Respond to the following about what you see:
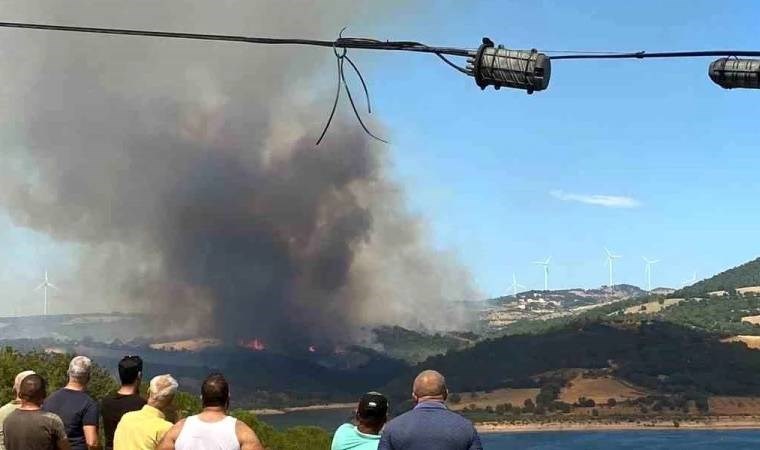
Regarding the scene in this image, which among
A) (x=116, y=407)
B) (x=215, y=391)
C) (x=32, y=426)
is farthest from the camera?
(x=116, y=407)

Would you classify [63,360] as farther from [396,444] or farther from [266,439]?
[396,444]

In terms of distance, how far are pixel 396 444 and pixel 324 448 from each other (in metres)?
85.9

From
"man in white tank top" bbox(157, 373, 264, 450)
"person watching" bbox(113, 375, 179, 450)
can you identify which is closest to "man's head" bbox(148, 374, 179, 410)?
"person watching" bbox(113, 375, 179, 450)

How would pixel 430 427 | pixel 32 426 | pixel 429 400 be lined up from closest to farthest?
pixel 430 427, pixel 429 400, pixel 32 426

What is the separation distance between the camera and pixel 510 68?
8750mm

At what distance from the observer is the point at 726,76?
8.59 m

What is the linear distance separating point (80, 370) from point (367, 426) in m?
3.33

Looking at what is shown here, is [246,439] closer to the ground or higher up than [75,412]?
closer to the ground

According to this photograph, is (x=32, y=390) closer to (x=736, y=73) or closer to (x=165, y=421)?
(x=165, y=421)

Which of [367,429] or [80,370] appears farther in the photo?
[80,370]

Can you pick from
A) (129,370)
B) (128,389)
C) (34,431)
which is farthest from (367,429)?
(34,431)

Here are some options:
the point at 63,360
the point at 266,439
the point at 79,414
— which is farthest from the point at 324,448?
the point at 79,414

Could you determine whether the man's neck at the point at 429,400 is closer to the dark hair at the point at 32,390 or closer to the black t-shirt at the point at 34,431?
the black t-shirt at the point at 34,431

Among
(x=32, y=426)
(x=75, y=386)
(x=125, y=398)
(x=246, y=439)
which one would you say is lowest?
(x=246, y=439)
